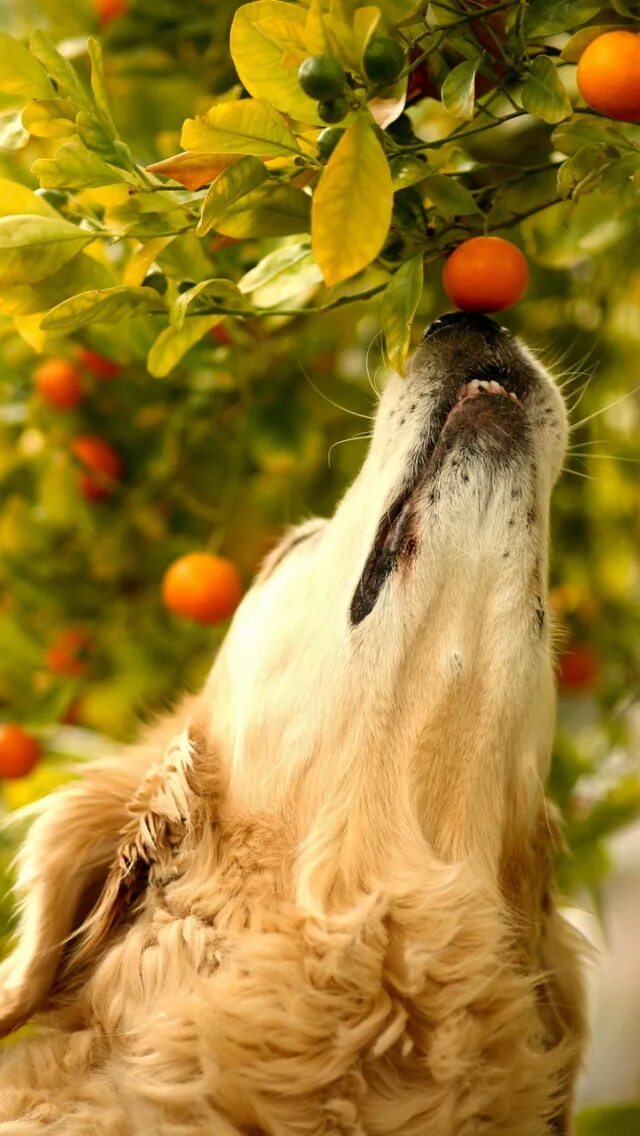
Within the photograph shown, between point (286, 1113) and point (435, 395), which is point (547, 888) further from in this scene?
point (435, 395)

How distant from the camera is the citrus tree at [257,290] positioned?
904 millimetres

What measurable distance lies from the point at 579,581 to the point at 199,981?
106cm

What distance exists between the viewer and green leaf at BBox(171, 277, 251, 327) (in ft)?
3.30

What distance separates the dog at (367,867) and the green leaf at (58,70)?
461mm

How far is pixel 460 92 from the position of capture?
0.91 m

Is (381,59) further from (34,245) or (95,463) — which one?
(95,463)

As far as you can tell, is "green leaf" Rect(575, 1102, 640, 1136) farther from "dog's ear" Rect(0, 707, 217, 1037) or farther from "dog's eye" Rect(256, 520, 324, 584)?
"dog's eye" Rect(256, 520, 324, 584)

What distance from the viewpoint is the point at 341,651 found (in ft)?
4.06

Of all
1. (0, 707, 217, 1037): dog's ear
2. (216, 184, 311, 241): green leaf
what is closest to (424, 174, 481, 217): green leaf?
(216, 184, 311, 241): green leaf

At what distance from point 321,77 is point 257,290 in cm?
37

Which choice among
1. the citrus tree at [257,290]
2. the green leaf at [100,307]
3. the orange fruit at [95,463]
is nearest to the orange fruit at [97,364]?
the citrus tree at [257,290]

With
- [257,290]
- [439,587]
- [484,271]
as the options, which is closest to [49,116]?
[257,290]

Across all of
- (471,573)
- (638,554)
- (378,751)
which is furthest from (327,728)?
(638,554)

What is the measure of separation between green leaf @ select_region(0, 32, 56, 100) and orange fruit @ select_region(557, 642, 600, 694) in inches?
49.0
